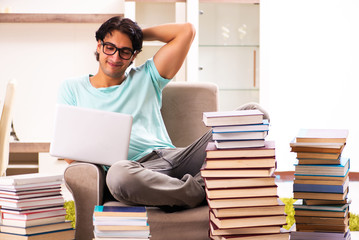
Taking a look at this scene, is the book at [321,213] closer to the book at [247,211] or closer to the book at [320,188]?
the book at [320,188]

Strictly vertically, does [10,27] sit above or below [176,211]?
above

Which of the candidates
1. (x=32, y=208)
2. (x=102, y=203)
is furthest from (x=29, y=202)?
(x=102, y=203)

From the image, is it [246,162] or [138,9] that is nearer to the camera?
[246,162]

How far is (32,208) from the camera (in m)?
2.27

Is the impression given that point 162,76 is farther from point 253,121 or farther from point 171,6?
point 171,6

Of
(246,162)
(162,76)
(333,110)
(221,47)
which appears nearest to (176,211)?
(246,162)

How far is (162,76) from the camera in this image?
2.79m

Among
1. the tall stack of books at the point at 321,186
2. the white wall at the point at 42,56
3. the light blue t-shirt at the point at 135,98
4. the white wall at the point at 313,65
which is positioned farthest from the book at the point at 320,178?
the white wall at the point at 42,56

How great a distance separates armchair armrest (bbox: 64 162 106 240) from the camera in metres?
2.30

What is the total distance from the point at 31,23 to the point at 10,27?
0.66 ft

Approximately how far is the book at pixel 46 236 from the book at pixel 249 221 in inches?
25.8

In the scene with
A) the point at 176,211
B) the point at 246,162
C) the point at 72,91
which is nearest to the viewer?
the point at 246,162

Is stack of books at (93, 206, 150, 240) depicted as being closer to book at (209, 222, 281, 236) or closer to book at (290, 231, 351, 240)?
book at (209, 222, 281, 236)

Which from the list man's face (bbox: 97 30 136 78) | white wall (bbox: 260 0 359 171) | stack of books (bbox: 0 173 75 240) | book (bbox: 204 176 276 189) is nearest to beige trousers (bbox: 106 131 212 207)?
book (bbox: 204 176 276 189)
